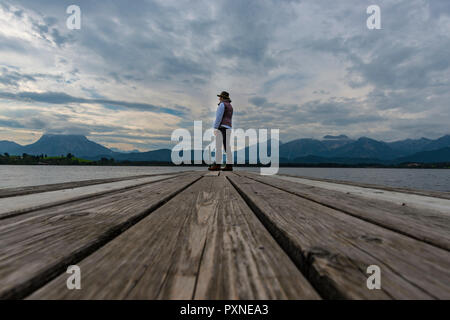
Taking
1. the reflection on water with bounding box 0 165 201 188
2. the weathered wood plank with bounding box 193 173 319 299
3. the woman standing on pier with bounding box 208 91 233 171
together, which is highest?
the woman standing on pier with bounding box 208 91 233 171

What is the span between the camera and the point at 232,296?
0.53 m

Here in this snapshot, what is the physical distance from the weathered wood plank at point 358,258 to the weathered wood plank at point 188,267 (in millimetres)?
51

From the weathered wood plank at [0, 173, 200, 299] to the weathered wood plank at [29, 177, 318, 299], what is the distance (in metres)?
0.05

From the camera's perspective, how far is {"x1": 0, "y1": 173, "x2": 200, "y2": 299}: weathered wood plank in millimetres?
586

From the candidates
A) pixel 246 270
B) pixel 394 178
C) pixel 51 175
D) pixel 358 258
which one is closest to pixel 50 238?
pixel 246 270

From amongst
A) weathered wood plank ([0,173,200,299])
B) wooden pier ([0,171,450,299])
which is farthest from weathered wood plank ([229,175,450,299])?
weathered wood plank ([0,173,200,299])

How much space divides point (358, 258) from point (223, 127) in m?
7.33

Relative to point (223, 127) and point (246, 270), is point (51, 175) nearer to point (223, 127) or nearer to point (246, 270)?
point (223, 127)

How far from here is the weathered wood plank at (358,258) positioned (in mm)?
543

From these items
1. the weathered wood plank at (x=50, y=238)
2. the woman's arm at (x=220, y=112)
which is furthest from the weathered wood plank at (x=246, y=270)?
the woman's arm at (x=220, y=112)

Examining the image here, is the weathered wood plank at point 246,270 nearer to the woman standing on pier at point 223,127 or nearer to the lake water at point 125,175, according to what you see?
the woman standing on pier at point 223,127

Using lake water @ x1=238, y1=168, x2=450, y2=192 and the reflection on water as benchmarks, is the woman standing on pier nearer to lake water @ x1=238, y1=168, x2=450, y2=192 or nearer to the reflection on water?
the reflection on water

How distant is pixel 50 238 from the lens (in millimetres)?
879
